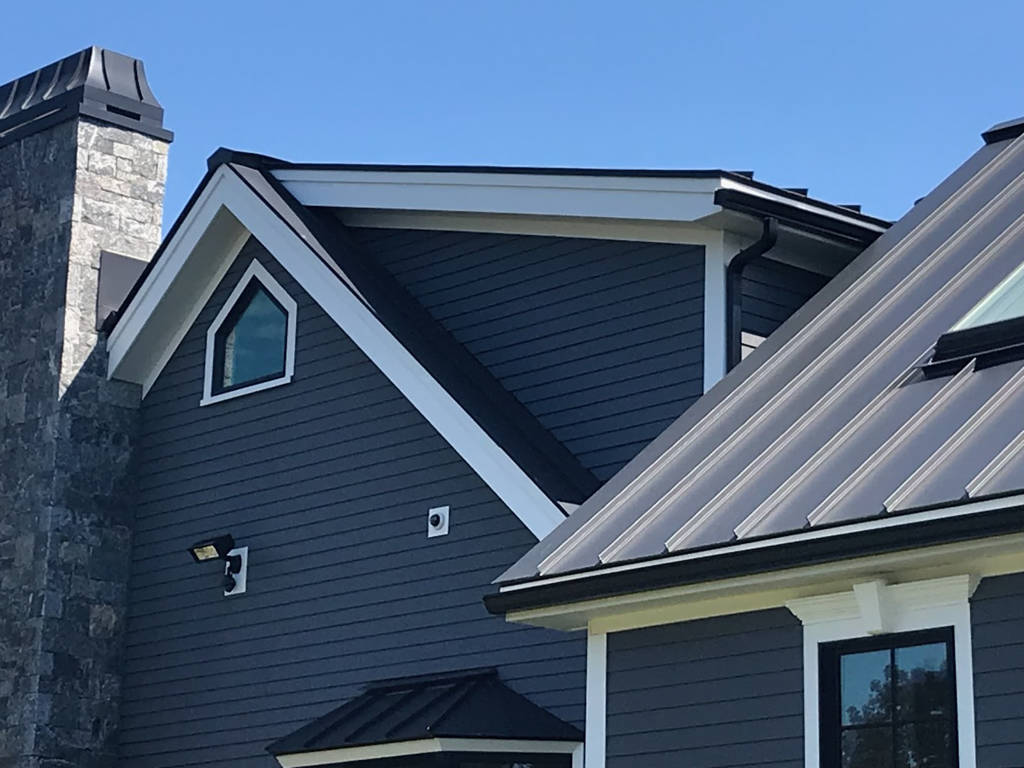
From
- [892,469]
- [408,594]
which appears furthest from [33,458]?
[892,469]

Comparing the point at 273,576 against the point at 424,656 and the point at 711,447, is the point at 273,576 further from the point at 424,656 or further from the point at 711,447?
the point at 711,447

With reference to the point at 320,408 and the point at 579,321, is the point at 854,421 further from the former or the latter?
the point at 320,408

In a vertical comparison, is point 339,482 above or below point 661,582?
above

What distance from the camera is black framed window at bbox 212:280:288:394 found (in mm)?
15328

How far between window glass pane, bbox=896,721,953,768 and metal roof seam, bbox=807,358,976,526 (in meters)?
1.10

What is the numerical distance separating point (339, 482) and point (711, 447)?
4344mm

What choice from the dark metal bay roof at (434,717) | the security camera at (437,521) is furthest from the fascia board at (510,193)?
the dark metal bay roof at (434,717)

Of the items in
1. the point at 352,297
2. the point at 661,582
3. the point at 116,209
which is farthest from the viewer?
the point at 116,209

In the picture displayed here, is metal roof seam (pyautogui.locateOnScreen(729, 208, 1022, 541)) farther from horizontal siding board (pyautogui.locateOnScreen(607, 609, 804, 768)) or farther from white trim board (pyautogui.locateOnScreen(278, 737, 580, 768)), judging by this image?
white trim board (pyautogui.locateOnScreen(278, 737, 580, 768))

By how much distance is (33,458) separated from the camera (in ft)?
52.4

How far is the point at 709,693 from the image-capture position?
32.6ft

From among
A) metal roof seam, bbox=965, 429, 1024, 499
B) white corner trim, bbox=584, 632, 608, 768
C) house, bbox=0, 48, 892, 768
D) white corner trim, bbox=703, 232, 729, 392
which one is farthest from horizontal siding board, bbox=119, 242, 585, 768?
metal roof seam, bbox=965, 429, 1024, 499

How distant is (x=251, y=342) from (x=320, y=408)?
4.51 ft

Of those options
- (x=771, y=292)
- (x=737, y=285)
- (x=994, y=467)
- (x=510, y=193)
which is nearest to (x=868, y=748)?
(x=994, y=467)
